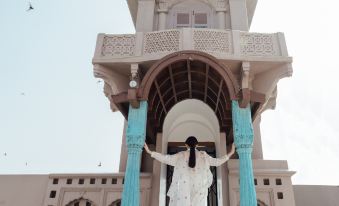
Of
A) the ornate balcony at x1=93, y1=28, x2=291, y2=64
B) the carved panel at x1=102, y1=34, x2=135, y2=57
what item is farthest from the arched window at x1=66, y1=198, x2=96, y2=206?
the carved panel at x1=102, y1=34, x2=135, y2=57

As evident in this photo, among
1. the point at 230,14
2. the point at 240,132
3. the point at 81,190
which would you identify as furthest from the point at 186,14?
the point at 81,190

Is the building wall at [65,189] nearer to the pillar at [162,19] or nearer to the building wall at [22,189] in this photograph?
the building wall at [22,189]

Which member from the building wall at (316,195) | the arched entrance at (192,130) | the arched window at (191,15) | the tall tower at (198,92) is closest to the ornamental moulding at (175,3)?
the arched window at (191,15)

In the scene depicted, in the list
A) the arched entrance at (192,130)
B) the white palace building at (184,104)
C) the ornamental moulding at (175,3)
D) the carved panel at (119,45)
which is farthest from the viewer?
the ornamental moulding at (175,3)

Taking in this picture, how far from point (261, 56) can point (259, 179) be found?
3180 mm

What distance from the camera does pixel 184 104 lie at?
8586mm

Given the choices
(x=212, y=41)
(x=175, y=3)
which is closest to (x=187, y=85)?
(x=212, y=41)

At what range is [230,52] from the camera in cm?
737

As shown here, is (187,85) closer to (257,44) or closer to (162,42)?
(162,42)

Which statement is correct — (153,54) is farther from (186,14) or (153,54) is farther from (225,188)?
Answer: (225,188)

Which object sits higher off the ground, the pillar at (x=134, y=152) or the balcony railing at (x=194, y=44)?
the balcony railing at (x=194, y=44)

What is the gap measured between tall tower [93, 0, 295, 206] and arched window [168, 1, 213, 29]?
735 mm

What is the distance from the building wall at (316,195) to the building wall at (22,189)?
7285 millimetres

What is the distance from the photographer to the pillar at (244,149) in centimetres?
540
